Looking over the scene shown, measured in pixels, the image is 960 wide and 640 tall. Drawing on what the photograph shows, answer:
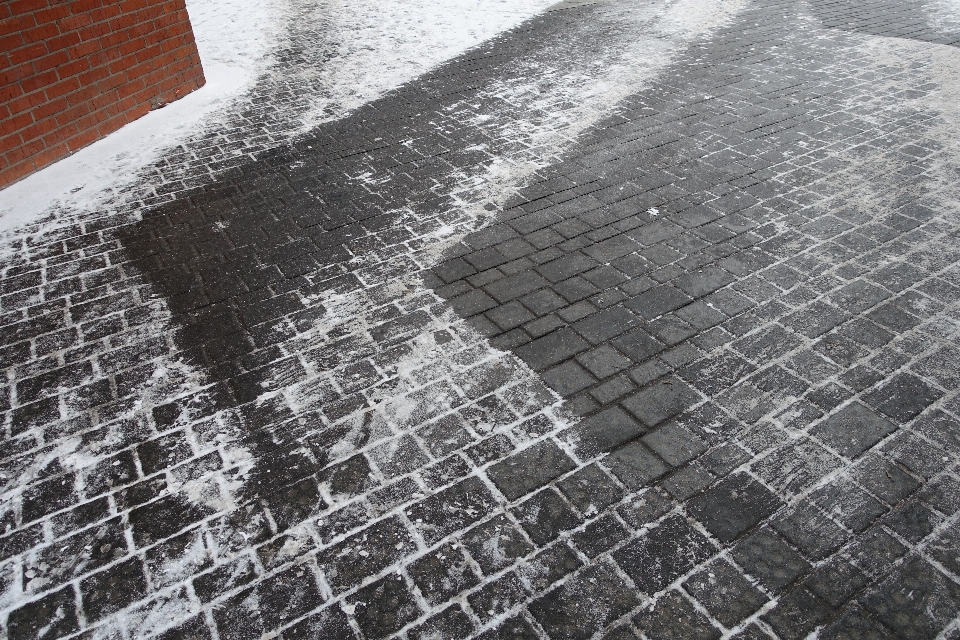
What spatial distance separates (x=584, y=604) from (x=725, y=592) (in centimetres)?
64

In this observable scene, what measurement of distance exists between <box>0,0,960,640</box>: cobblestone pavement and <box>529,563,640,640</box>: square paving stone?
0.4 inches

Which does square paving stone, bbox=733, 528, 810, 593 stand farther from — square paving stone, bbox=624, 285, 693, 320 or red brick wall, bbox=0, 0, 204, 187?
red brick wall, bbox=0, 0, 204, 187

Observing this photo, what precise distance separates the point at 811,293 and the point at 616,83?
15.6 feet

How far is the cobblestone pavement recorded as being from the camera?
303 centimetres

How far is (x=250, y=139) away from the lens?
7.38 m

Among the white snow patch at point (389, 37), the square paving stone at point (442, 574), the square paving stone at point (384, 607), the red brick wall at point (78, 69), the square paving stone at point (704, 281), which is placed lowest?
the square paving stone at point (442, 574)

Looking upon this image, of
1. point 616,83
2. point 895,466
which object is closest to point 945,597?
point 895,466

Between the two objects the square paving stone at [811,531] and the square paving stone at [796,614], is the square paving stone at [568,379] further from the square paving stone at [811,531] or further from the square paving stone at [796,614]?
the square paving stone at [796,614]

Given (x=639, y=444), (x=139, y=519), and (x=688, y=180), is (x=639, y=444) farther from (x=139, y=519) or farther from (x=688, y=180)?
(x=688, y=180)

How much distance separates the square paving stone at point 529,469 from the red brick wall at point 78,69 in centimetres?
584

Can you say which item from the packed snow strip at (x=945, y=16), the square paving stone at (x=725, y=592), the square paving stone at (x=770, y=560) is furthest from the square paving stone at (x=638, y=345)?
the packed snow strip at (x=945, y=16)

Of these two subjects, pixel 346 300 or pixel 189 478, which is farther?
pixel 346 300

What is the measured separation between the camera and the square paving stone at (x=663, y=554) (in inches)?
120

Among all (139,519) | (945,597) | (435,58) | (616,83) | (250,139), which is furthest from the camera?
(435,58)
